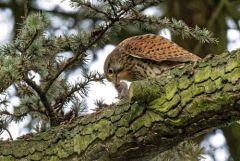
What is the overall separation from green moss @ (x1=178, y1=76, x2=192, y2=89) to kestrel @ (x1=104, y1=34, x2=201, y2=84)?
4.39 ft

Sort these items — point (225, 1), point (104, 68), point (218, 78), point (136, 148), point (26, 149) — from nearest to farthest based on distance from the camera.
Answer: point (218, 78) → point (136, 148) → point (26, 149) → point (104, 68) → point (225, 1)

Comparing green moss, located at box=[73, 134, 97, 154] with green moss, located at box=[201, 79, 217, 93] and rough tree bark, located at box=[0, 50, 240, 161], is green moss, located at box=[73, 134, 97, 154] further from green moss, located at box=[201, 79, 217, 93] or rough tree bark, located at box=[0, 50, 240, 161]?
Result: green moss, located at box=[201, 79, 217, 93]

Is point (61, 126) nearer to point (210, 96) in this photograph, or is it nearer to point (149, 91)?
point (149, 91)

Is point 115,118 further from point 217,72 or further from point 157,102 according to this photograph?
point 217,72

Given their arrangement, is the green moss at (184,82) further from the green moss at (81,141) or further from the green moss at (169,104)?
the green moss at (81,141)

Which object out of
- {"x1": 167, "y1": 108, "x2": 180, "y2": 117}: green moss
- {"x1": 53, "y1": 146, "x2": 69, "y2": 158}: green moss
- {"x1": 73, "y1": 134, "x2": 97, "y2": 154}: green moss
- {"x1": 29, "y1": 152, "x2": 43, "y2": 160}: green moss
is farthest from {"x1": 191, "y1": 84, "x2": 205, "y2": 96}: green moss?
{"x1": 29, "y1": 152, "x2": 43, "y2": 160}: green moss

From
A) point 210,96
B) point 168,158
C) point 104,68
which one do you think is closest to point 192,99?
point 210,96

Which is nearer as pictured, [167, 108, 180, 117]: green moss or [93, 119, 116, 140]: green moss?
[167, 108, 180, 117]: green moss

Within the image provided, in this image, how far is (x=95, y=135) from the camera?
133 inches

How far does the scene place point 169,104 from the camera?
121 inches

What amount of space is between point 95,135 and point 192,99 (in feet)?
2.01

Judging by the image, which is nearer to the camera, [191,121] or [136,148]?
[191,121]

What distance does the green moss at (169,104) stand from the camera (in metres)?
3.06

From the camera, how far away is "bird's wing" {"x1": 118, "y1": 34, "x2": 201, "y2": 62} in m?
4.61
